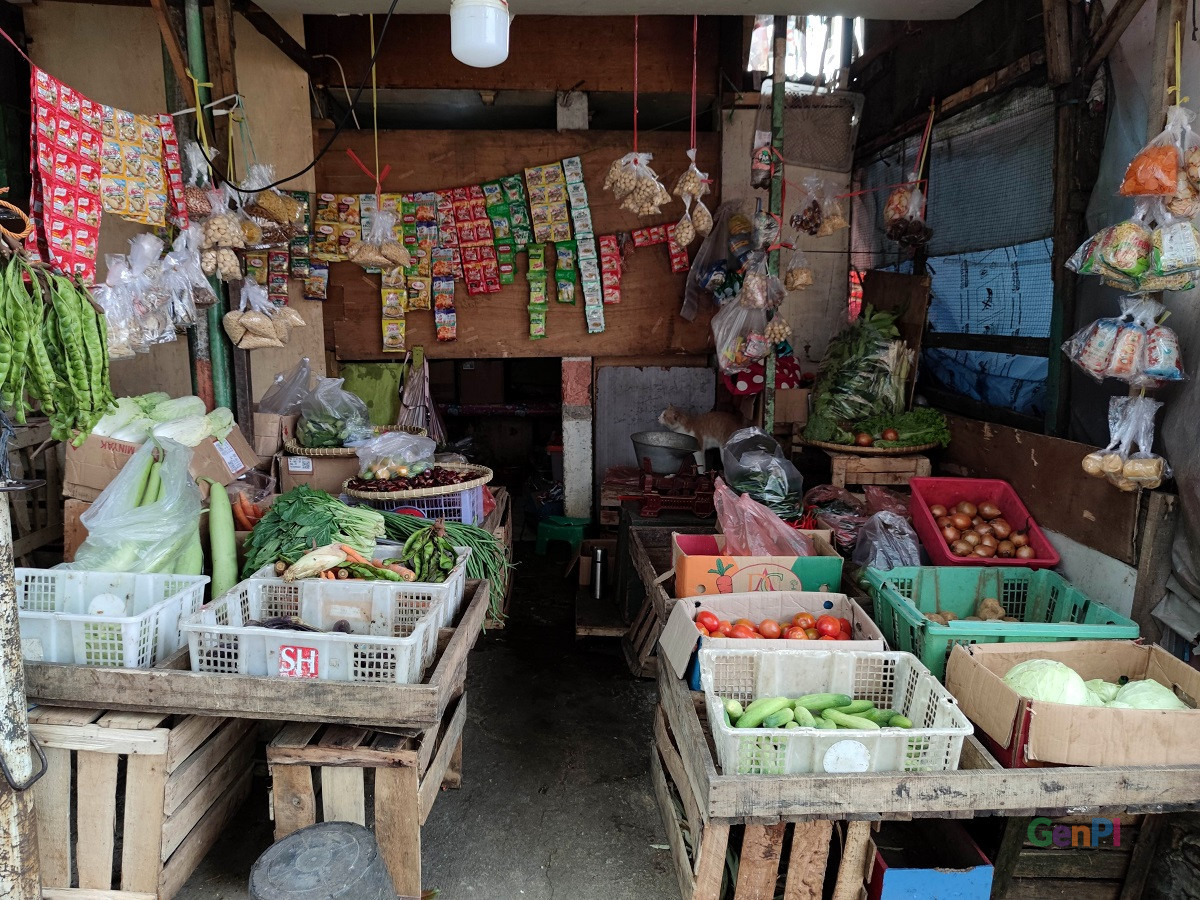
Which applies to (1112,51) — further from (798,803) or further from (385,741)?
(385,741)

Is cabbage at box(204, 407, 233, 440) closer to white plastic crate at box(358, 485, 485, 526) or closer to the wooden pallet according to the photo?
white plastic crate at box(358, 485, 485, 526)

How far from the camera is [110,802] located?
265 cm

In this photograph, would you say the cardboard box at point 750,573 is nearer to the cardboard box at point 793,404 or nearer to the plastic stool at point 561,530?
the cardboard box at point 793,404

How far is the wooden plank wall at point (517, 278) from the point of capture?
6332mm

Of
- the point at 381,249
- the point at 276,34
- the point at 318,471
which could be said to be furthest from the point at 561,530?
the point at 276,34

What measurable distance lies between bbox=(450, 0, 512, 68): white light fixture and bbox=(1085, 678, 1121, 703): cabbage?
11.2ft

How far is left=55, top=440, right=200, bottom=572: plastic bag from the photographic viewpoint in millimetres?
3246

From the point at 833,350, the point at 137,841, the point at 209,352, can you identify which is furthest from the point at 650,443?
the point at 137,841

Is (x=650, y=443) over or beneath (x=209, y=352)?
beneath

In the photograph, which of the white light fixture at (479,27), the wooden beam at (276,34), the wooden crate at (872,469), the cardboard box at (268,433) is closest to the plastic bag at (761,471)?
the wooden crate at (872,469)

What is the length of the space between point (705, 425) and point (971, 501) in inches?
99.8

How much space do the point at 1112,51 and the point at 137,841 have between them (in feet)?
17.5

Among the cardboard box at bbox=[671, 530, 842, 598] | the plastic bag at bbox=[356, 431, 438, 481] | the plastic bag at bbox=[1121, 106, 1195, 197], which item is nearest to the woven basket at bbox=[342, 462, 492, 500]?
the plastic bag at bbox=[356, 431, 438, 481]

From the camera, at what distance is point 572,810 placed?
3451 mm
